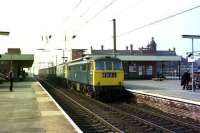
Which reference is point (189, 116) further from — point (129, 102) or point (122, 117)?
point (129, 102)

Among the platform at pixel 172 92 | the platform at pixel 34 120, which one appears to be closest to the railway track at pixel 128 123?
the platform at pixel 34 120

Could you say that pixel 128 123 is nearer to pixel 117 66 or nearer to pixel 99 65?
pixel 99 65

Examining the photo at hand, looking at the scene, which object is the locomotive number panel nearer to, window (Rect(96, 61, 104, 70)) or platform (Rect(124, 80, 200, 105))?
window (Rect(96, 61, 104, 70))

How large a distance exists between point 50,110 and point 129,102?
830 cm

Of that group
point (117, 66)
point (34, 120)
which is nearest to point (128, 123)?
point (34, 120)

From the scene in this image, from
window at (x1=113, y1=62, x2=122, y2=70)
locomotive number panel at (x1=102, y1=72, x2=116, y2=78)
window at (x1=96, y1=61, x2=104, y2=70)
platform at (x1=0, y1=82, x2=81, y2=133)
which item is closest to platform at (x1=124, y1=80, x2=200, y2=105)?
locomotive number panel at (x1=102, y1=72, x2=116, y2=78)

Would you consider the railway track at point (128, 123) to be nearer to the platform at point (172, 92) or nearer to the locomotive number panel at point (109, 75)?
the platform at point (172, 92)

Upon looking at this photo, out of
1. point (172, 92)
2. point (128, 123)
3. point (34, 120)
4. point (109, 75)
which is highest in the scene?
point (109, 75)

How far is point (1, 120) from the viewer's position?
50.5 feet

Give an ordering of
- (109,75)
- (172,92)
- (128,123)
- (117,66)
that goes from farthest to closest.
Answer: (117,66)
(109,75)
(172,92)
(128,123)

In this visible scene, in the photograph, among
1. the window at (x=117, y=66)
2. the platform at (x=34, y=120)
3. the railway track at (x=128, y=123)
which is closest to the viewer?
the platform at (x=34, y=120)

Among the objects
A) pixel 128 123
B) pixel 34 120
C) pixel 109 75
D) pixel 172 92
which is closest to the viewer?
pixel 34 120

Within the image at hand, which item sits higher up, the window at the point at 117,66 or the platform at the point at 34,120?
the window at the point at 117,66

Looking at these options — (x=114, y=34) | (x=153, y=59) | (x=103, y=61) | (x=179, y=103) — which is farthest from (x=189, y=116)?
(x=153, y=59)
